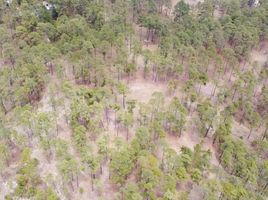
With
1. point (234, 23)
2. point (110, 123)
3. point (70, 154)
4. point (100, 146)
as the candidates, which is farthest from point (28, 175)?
point (234, 23)

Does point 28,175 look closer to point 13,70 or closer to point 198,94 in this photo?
point 13,70

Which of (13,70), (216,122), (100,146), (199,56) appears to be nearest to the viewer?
(100,146)

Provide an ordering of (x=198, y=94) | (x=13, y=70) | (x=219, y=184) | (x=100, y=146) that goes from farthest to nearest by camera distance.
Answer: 1. (x=198, y=94)
2. (x=13, y=70)
3. (x=100, y=146)
4. (x=219, y=184)

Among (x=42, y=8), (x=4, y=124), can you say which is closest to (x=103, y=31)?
(x=42, y=8)

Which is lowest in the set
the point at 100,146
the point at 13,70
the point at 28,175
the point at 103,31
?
the point at 28,175

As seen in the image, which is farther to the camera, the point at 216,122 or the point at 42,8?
the point at 42,8

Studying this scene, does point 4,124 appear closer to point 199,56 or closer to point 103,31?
point 103,31

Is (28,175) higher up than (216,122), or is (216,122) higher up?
(216,122)
